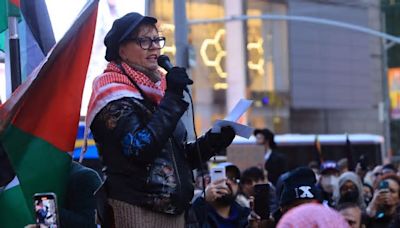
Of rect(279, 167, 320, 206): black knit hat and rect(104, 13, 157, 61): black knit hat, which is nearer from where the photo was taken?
rect(104, 13, 157, 61): black knit hat

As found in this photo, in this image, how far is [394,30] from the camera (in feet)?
161

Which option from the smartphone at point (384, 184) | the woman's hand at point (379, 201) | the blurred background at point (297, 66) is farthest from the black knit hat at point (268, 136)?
the blurred background at point (297, 66)

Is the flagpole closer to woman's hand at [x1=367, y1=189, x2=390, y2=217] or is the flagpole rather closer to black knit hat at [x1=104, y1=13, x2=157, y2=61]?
black knit hat at [x1=104, y1=13, x2=157, y2=61]

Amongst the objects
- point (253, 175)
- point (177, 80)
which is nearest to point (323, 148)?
point (253, 175)

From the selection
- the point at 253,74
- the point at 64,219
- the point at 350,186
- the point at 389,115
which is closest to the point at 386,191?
the point at 350,186

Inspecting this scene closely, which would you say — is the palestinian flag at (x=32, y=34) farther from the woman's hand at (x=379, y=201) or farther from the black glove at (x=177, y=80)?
the woman's hand at (x=379, y=201)

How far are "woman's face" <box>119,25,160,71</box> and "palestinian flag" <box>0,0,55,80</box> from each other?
839 mm

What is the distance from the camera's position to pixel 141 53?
3648 millimetres

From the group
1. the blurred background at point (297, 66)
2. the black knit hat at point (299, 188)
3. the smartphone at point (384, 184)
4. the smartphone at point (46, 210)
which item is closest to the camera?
the smartphone at point (46, 210)

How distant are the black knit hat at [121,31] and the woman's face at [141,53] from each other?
1.2 inches

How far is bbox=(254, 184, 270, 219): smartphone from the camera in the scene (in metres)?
4.40

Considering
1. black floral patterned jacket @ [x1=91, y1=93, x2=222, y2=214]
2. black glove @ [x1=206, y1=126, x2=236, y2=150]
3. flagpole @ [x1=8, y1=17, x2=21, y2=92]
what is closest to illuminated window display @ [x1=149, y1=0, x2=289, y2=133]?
flagpole @ [x1=8, y1=17, x2=21, y2=92]

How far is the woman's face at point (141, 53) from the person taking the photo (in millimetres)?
3646

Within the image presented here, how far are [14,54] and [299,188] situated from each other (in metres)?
1.81
